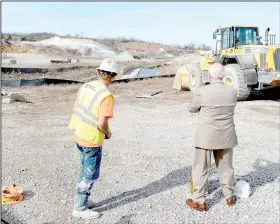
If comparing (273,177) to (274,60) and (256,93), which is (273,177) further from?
(256,93)

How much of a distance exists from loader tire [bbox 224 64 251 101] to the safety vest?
903 centimetres

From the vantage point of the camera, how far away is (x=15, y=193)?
15.7 ft

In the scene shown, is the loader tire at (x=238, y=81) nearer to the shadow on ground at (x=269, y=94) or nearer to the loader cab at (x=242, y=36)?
the loader cab at (x=242, y=36)

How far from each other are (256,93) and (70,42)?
4677 cm

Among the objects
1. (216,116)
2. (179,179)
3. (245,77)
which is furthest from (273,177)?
(245,77)

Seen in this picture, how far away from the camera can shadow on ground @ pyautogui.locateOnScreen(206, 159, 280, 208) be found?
5027 millimetres

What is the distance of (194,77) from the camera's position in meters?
14.9

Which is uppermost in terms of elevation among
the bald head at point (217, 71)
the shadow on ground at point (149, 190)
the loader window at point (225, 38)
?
the loader window at point (225, 38)

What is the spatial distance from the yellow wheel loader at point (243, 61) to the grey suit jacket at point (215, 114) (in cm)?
813

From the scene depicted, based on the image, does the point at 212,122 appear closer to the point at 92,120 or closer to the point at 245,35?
the point at 92,120

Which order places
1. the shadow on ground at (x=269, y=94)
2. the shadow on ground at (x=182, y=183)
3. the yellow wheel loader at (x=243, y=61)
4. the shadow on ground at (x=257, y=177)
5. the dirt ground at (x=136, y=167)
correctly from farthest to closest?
the shadow on ground at (x=269, y=94) → the yellow wheel loader at (x=243, y=61) → the shadow on ground at (x=257, y=177) → the shadow on ground at (x=182, y=183) → the dirt ground at (x=136, y=167)

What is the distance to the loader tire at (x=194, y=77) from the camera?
47.5 ft

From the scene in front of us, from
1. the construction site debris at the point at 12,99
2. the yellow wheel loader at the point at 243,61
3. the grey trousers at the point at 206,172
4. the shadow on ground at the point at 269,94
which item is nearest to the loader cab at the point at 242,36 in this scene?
the yellow wheel loader at the point at 243,61

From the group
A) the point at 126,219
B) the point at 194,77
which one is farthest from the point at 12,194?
the point at 194,77
